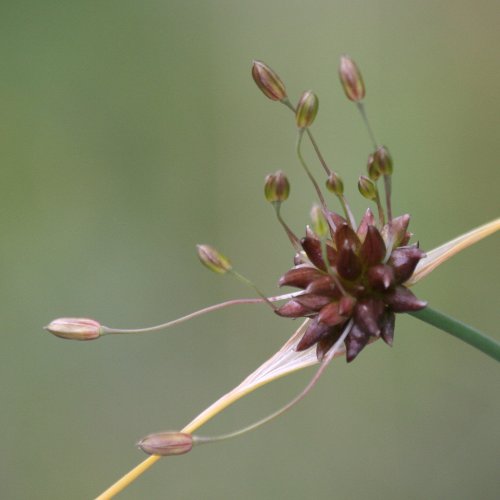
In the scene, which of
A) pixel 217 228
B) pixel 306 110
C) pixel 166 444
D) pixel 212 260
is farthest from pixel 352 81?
pixel 217 228

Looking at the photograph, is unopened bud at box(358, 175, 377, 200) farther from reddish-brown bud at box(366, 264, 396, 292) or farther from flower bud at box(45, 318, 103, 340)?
flower bud at box(45, 318, 103, 340)

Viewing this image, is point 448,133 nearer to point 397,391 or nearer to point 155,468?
point 397,391

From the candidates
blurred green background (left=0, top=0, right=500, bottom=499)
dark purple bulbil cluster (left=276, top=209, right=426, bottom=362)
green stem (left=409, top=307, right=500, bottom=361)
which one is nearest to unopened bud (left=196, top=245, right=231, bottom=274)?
dark purple bulbil cluster (left=276, top=209, right=426, bottom=362)


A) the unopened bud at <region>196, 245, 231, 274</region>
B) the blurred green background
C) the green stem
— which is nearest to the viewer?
the green stem

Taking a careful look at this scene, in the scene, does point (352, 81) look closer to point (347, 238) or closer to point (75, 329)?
point (347, 238)

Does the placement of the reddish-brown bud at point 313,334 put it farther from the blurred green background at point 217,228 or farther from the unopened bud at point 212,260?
the blurred green background at point 217,228

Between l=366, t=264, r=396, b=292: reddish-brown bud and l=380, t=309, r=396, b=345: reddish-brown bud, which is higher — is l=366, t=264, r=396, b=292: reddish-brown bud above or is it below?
above
